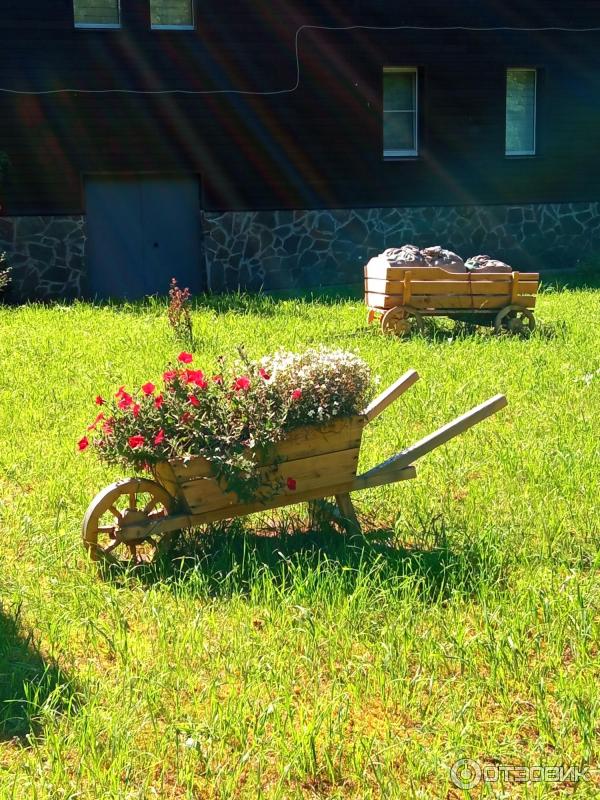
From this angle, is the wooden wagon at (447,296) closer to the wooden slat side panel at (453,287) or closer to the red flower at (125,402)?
the wooden slat side panel at (453,287)

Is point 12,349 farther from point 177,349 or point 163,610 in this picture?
point 163,610

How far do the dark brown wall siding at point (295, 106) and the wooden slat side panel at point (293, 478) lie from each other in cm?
1426

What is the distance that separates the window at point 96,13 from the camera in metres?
18.6

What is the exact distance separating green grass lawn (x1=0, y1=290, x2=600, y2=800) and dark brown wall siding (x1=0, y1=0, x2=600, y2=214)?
39.1 feet

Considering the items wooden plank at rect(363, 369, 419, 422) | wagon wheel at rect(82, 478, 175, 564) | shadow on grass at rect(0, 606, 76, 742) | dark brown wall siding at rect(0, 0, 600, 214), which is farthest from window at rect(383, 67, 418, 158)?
shadow on grass at rect(0, 606, 76, 742)

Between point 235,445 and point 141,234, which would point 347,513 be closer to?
point 235,445

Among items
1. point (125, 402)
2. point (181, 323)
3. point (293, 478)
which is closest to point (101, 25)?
point (181, 323)

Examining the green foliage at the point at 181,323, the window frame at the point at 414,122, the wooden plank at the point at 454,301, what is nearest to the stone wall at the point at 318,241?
the window frame at the point at 414,122

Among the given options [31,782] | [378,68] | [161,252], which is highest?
[378,68]

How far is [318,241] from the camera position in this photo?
2055 cm

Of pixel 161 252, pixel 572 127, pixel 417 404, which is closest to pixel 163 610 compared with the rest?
pixel 417 404

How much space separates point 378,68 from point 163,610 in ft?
57.5

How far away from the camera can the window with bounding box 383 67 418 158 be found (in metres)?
21.2

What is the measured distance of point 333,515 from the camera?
600 centimetres
